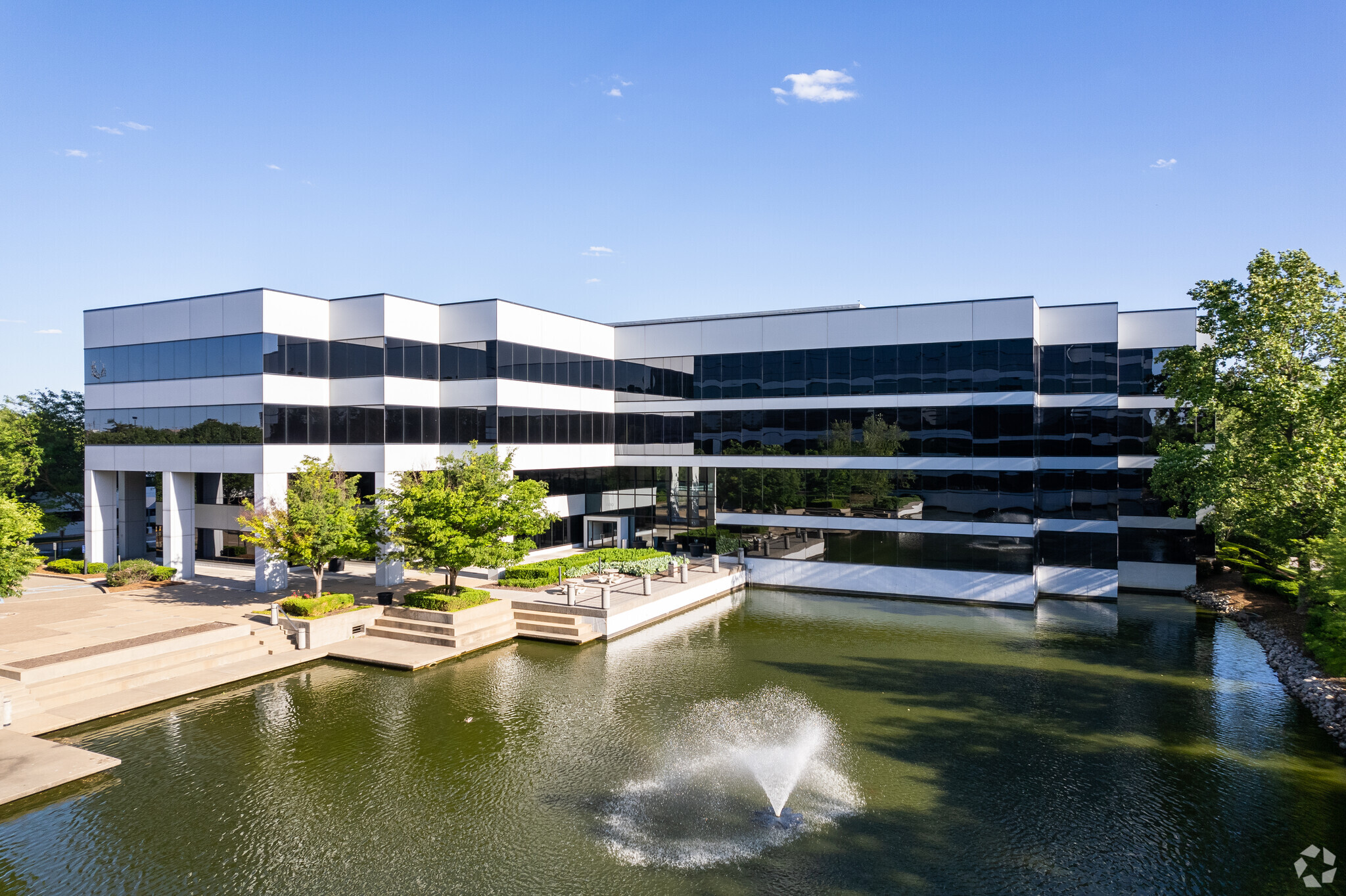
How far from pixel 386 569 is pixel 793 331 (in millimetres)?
22558

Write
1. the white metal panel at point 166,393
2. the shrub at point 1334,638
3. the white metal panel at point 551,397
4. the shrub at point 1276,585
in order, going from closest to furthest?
the shrub at point 1334,638, the shrub at point 1276,585, the white metal panel at point 166,393, the white metal panel at point 551,397

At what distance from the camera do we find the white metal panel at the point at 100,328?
3622 centimetres

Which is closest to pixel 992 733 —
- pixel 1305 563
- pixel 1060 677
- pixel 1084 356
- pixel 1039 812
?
pixel 1039 812

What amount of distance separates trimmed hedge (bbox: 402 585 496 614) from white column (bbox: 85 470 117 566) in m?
20.7

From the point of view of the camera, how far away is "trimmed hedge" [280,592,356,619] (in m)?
26.3

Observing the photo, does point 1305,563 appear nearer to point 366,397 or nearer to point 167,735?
point 167,735

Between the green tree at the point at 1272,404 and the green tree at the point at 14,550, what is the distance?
1538 inches

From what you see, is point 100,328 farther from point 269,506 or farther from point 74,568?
point 269,506

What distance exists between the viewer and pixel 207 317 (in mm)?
33438

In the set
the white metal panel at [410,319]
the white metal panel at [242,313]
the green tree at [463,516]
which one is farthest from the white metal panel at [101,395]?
the green tree at [463,516]

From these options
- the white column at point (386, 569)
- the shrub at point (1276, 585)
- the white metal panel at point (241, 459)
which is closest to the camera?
the shrub at point (1276, 585)

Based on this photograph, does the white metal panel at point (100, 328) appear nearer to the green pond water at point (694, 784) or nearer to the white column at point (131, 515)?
the white column at point (131, 515)

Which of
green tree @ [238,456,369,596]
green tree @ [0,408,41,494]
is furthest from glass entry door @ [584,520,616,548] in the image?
green tree @ [0,408,41,494]

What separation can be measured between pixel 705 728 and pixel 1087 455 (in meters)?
25.8
